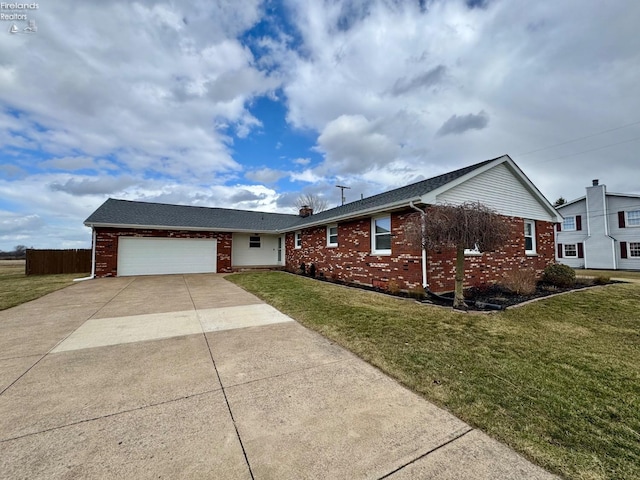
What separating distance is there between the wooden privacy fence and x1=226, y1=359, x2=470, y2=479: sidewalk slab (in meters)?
21.6

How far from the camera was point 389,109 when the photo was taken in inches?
548

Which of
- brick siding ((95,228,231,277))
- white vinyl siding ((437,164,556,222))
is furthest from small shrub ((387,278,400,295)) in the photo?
brick siding ((95,228,231,277))

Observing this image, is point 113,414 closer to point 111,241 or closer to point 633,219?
point 111,241

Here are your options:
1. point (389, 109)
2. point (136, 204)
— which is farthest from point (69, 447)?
point (136, 204)

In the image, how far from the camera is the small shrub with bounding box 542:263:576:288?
10.1 m

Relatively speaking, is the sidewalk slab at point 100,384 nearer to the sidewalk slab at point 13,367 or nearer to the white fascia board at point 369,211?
the sidewalk slab at point 13,367

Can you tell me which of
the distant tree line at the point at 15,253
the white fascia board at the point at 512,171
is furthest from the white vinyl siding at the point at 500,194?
the distant tree line at the point at 15,253

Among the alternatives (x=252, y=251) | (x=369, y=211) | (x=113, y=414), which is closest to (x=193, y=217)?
(x=252, y=251)

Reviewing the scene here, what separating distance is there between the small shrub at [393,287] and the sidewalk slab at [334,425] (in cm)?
551

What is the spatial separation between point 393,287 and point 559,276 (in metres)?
6.82

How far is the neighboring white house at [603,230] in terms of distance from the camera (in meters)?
20.4

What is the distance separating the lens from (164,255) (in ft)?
50.4

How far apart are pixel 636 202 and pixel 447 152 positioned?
1588 centimetres

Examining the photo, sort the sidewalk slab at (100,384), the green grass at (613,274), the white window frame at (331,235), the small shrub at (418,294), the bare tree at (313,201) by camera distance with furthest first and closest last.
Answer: the bare tree at (313,201) < the green grass at (613,274) < the white window frame at (331,235) < the small shrub at (418,294) < the sidewalk slab at (100,384)
